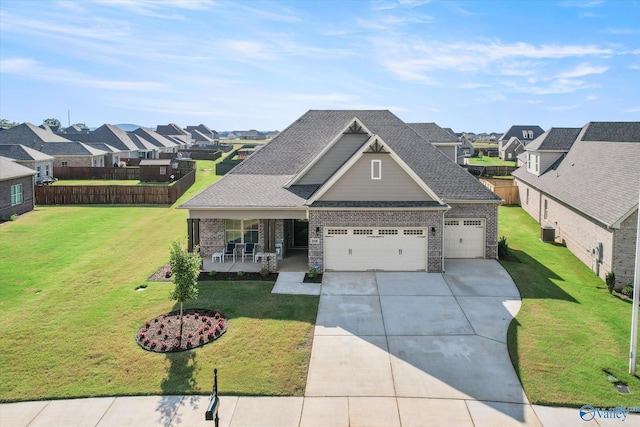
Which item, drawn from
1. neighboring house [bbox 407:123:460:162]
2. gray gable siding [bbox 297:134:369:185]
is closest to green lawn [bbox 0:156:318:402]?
gray gable siding [bbox 297:134:369:185]

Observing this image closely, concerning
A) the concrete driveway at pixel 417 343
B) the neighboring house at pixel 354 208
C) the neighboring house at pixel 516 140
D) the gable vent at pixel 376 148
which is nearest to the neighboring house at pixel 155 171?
the neighboring house at pixel 354 208

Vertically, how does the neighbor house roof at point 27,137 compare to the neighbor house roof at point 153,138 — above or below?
below

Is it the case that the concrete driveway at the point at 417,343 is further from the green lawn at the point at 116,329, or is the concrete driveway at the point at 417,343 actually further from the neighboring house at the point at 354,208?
the neighboring house at the point at 354,208

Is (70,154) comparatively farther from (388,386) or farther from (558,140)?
(388,386)

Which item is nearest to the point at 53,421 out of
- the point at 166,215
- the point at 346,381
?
the point at 346,381

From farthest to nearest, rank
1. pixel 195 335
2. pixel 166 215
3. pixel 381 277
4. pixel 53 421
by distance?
pixel 166 215 → pixel 381 277 → pixel 195 335 → pixel 53 421

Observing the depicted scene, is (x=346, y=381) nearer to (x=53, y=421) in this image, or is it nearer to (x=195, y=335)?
(x=195, y=335)
